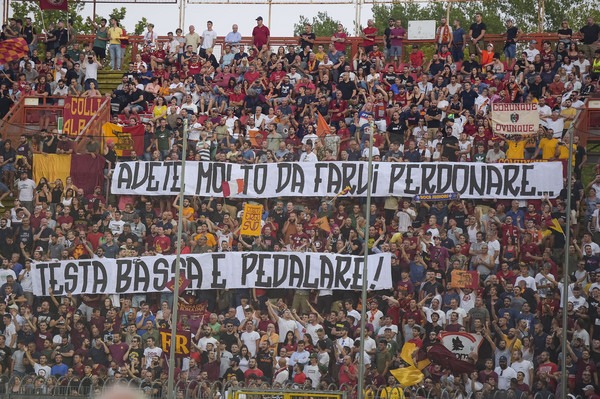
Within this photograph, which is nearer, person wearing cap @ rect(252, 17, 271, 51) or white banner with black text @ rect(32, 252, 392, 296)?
white banner with black text @ rect(32, 252, 392, 296)

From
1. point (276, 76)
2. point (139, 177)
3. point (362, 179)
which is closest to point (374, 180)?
point (362, 179)

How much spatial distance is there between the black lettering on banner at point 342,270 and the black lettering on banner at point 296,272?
663 mm

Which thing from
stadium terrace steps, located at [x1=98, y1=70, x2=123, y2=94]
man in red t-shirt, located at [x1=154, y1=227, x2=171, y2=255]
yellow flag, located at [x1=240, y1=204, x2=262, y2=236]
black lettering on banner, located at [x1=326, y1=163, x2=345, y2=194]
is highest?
stadium terrace steps, located at [x1=98, y1=70, x2=123, y2=94]

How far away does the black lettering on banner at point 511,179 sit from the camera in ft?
64.3

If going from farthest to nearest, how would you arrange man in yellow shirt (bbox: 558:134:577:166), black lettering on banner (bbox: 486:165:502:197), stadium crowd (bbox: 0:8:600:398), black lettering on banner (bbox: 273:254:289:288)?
→ black lettering on banner (bbox: 486:165:502:197) → black lettering on banner (bbox: 273:254:289:288) → man in yellow shirt (bbox: 558:134:577:166) → stadium crowd (bbox: 0:8:600:398)

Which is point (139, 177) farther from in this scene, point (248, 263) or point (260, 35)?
point (260, 35)

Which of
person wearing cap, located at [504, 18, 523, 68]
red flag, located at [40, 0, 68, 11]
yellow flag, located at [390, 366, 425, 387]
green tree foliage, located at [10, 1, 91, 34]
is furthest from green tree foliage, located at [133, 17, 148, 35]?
yellow flag, located at [390, 366, 425, 387]

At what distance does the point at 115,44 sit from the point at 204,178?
9.30m

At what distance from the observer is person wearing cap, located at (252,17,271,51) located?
1080 inches

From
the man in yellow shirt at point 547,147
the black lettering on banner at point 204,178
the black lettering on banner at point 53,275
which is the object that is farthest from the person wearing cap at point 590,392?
the black lettering on banner at point 53,275

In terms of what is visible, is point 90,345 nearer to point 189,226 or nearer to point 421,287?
point 189,226

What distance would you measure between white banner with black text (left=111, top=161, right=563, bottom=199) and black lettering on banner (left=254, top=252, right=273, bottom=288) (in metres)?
1.31

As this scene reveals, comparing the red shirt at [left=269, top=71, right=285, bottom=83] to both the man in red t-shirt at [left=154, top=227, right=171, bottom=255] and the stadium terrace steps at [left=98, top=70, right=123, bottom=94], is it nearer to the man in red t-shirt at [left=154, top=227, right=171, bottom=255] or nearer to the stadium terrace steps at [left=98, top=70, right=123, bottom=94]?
the stadium terrace steps at [left=98, top=70, right=123, bottom=94]

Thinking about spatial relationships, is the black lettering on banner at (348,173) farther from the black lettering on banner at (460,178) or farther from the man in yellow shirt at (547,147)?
the man in yellow shirt at (547,147)
